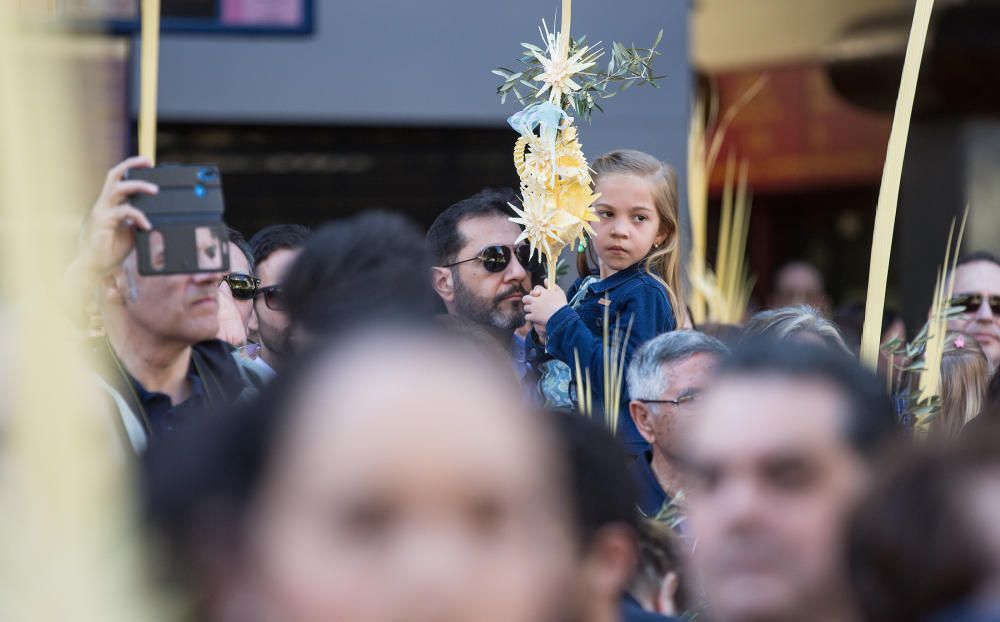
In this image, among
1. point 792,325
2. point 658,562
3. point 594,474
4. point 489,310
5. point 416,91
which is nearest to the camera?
point 594,474

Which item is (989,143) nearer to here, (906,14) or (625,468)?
(906,14)

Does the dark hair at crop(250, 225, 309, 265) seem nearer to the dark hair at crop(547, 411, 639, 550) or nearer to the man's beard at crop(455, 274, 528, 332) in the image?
the man's beard at crop(455, 274, 528, 332)

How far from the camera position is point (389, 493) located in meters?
1.01

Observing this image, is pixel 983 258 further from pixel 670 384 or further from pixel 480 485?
pixel 480 485

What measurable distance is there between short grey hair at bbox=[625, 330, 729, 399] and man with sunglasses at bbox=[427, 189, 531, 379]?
39cm

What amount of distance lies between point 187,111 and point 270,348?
4.63 metres

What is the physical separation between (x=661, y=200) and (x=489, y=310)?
1.37ft

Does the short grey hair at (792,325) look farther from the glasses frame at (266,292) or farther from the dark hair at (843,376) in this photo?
the dark hair at (843,376)

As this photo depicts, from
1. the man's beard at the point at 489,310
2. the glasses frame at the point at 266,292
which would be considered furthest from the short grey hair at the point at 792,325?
the glasses frame at the point at 266,292

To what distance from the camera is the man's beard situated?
3.10 m

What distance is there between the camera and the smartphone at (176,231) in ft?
6.64

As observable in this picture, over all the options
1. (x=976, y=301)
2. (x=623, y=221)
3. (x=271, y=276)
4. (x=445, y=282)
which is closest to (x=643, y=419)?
(x=623, y=221)

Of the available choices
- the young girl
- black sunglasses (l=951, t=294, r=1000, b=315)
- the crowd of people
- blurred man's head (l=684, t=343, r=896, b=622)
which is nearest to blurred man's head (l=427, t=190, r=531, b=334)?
the young girl

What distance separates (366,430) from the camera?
39.9 inches
